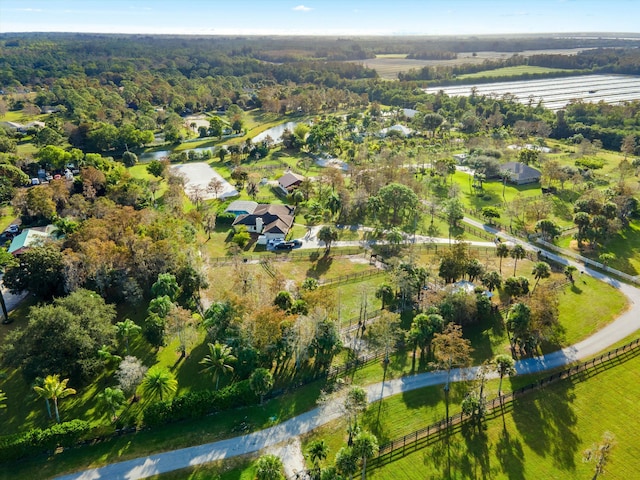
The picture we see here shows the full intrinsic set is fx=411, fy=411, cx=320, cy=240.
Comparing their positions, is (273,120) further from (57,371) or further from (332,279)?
(57,371)

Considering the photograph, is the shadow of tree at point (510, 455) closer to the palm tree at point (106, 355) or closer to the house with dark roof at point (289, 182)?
the palm tree at point (106, 355)

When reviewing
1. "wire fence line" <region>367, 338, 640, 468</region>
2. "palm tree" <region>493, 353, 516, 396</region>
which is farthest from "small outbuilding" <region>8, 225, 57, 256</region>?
"palm tree" <region>493, 353, 516, 396</region>

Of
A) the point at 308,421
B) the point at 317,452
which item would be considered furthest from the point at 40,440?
the point at 317,452

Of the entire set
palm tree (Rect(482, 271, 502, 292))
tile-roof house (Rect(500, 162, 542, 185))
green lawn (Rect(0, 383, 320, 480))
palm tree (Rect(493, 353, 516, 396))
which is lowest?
green lawn (Rect(0, 383, 320, 480))

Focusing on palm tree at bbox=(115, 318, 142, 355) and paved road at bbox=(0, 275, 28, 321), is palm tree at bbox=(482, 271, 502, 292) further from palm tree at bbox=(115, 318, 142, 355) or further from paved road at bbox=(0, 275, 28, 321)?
paved road at bbox=(0, 275, 28, 321)

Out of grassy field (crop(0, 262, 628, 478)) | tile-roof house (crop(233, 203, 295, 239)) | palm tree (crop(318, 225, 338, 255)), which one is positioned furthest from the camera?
tile-roof house (crop(233, 203, 295, 239))

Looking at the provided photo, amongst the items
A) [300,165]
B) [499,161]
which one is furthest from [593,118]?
[300,165]
